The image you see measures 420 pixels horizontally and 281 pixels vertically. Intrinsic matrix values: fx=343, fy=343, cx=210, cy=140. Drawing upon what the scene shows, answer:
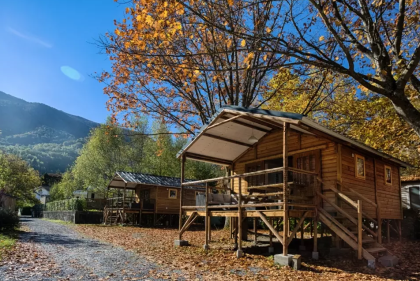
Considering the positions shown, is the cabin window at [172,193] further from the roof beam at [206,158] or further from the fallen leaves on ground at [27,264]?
the fallen leaves on ground at [27,264]

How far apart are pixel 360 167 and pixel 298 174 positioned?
2.61 m

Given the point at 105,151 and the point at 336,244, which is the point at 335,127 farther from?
the point at 105,151

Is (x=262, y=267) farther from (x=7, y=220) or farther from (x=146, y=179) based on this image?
(x=146, y=179)

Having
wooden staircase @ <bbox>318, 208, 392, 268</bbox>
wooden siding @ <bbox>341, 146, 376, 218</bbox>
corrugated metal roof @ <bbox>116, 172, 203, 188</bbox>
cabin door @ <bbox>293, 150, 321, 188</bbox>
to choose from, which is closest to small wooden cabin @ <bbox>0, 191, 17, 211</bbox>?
corrugated metal roof @ <bbox>116, 172, 203, 188</bbox>

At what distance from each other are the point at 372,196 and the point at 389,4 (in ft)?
25.2

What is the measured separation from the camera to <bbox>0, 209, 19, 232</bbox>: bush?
55.5 feet

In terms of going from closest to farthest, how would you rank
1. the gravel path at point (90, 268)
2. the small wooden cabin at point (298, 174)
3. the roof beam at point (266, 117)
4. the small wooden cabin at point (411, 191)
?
the gravel path at point (90, 268)
the roof beam at point (266, 117)
the small wooden cabin at point (298, 174)
the small wooden cabin at point (411, 191)

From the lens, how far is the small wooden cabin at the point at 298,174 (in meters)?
10.3

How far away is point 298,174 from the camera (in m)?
13.0

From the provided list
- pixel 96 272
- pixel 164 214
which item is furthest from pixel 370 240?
pixel 164 214

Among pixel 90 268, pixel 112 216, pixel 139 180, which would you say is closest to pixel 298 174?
pixel 90 268

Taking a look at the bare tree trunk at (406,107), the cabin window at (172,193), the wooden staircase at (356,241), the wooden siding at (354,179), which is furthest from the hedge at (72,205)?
the bare tree trunk at (406,107)

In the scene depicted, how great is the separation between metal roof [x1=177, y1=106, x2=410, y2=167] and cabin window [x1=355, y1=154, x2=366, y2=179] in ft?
1.66

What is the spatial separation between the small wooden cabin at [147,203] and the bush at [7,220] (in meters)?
9.89
